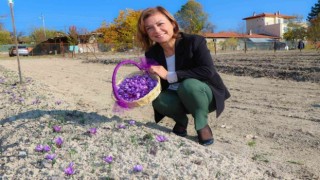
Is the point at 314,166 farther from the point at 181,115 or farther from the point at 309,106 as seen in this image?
the point at 309,106

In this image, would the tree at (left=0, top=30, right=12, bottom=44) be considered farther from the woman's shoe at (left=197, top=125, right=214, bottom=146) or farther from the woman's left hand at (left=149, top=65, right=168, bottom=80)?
the woman's shoe at (left=197, top=125, right=214, bottom=146)

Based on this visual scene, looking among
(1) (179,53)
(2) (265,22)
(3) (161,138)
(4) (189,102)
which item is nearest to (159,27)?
(1) (179,53)

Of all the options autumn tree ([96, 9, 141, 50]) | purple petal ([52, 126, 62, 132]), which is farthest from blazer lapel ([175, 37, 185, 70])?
autumn tree ([96, 9, 141, 50])

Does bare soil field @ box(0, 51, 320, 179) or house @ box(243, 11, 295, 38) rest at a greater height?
house @ box(243, 11, 295, 38)

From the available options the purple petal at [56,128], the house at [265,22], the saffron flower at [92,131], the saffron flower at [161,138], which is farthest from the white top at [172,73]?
the house at [265,22]

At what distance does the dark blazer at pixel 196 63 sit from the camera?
3.16m

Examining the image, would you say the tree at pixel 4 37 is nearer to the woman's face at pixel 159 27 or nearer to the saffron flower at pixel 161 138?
the woman's face at pixel 159 27

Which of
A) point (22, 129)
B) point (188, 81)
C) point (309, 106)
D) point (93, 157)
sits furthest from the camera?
point (309, 106)

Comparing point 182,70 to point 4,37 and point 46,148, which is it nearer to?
point 46,148

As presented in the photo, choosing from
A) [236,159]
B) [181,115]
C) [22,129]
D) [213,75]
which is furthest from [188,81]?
[22,129]

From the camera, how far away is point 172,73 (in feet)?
10.4

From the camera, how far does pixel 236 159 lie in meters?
2.75

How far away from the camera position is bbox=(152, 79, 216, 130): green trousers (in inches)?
123

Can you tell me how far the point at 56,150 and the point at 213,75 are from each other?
1408 millimetres
